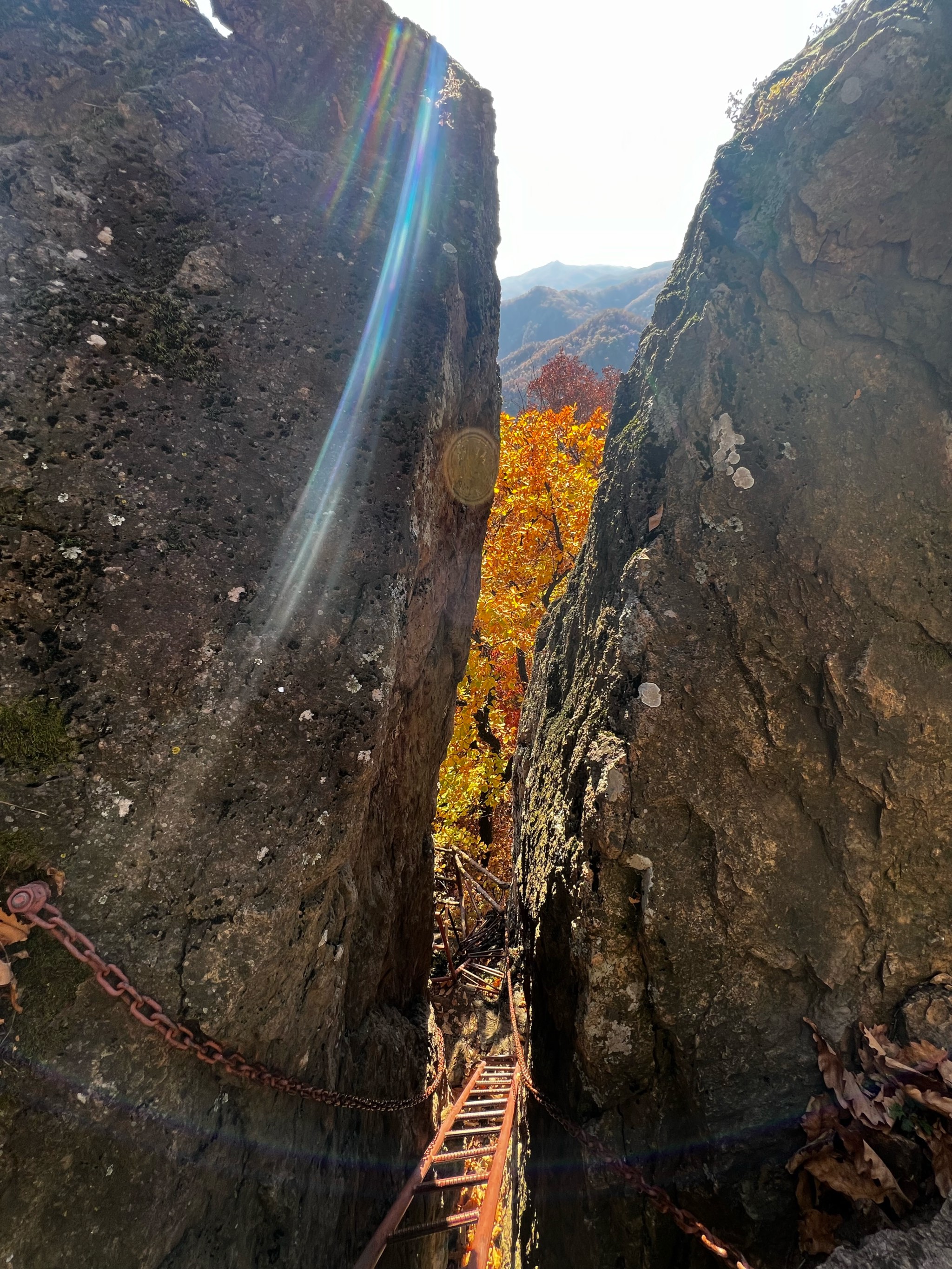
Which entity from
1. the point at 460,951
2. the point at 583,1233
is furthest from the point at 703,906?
the point at 460,951

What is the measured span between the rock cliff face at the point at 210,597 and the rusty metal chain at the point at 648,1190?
1.23 meters

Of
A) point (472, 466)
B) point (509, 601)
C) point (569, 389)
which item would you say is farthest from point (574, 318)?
point (472, 466)

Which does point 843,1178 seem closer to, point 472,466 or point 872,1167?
point 872,1167

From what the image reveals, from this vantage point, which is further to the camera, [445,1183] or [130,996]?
[445,1183]

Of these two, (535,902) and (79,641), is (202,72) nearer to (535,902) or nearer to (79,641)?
(79,641)

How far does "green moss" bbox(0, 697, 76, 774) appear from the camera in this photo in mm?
2391

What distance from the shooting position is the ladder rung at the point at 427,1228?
4.09m

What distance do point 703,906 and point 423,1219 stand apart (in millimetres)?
4122

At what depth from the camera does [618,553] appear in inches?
185

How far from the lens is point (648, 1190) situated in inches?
125

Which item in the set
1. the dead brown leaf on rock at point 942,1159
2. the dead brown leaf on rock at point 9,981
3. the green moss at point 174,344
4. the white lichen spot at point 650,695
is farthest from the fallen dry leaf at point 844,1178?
the green moss at point 174,344

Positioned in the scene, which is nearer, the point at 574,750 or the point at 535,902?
the point at 574,750

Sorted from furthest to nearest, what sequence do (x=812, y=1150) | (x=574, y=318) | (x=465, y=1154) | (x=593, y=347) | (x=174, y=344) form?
(x=574, y=318) → (x=593, y=347) → (x=465, y=1154) → (x=174, y=344) → (x=812, y=1150)

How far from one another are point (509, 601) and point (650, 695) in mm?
8338
